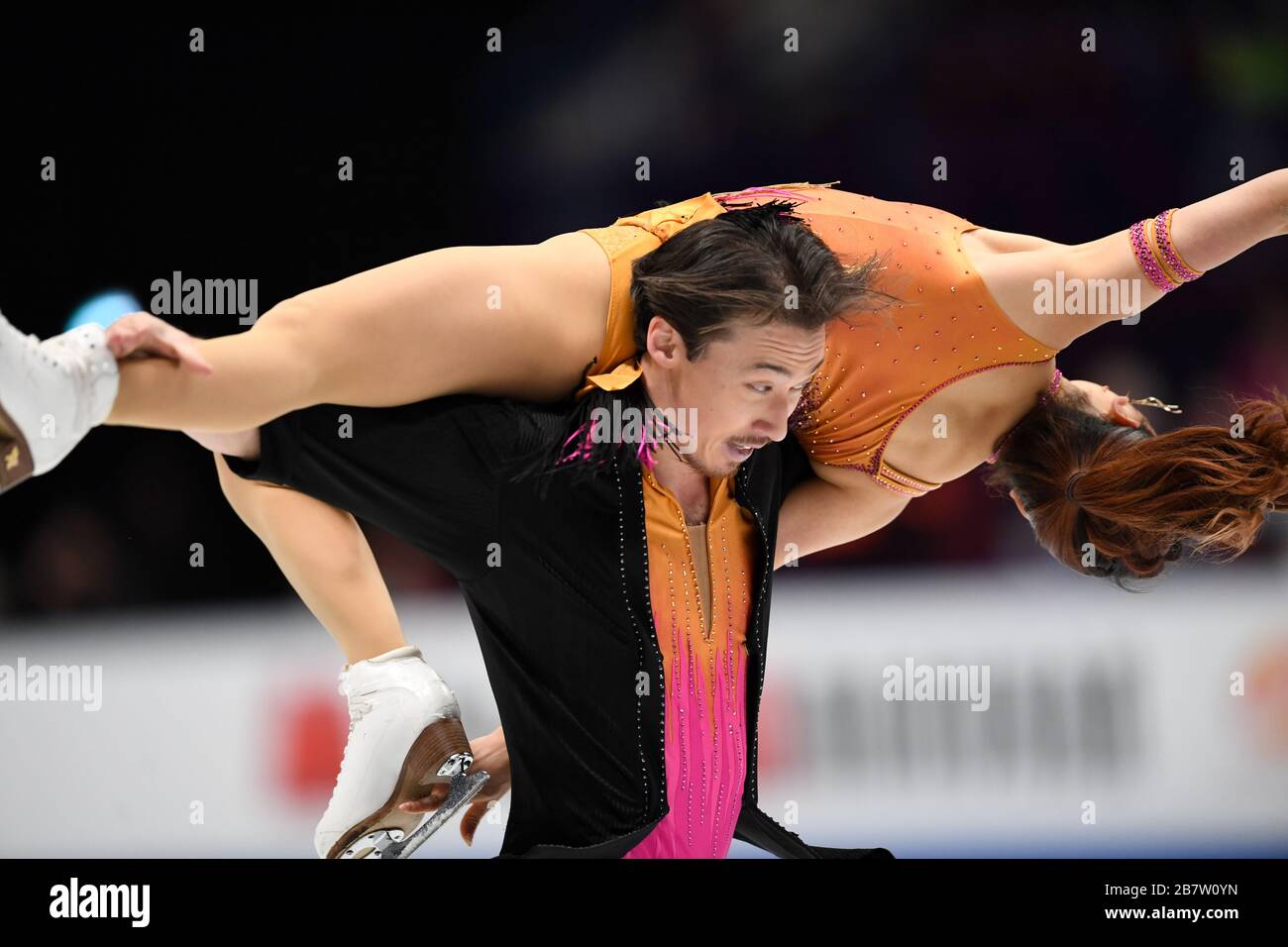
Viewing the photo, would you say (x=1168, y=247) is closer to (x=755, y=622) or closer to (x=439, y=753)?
(x=755, y=622)

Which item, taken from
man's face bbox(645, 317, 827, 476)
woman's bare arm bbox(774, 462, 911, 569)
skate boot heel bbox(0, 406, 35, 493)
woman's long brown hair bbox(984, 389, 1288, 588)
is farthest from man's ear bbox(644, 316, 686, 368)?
skate boot heel bbox(0, 406, 35, 493)

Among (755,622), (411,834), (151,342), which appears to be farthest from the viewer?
(755,622)

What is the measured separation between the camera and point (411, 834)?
3.03m

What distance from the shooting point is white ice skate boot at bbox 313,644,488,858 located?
2904 millimetres

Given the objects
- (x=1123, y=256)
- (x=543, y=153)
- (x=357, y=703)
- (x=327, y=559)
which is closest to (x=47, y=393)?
(x=327, y=559)

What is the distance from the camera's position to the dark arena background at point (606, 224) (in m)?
4.01

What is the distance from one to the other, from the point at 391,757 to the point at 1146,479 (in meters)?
1.67

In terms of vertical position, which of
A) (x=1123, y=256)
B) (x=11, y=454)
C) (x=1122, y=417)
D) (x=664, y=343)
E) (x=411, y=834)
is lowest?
(x=411, y=834)

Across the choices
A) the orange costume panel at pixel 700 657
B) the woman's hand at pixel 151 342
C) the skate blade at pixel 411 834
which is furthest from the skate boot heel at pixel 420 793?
the woman's hand at pixel 151 342

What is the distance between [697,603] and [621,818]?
46 centimetres

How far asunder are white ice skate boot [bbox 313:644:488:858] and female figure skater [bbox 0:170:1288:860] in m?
0.08

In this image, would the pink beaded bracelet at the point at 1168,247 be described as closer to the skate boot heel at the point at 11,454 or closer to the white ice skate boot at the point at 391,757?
the white ice skate boot at the point at 391,757

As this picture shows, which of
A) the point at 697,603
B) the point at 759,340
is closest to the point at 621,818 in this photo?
the point at 697,603

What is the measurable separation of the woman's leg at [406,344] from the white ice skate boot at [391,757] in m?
0.59
